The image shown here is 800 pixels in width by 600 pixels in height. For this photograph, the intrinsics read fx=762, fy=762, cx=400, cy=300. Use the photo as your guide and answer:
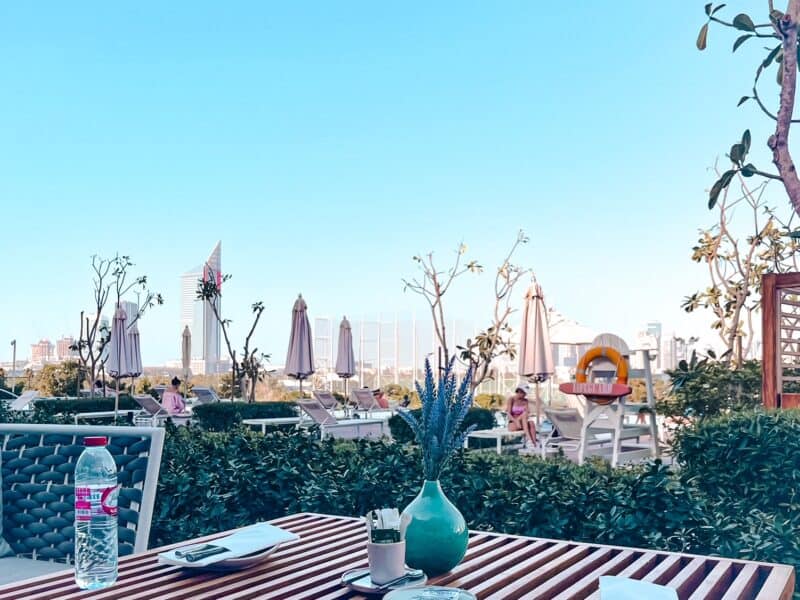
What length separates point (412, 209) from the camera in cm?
2139

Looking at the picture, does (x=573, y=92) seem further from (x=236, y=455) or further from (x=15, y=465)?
(x=15, y=465)

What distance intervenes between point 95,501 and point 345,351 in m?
13.2

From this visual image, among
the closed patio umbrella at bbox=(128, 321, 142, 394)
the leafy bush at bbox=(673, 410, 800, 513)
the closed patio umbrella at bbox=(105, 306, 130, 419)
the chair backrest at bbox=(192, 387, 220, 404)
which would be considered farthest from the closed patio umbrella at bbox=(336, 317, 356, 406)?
the leafy bush at bbox=(673, 410, 800, 513)

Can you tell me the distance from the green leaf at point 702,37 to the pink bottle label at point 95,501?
4.06m

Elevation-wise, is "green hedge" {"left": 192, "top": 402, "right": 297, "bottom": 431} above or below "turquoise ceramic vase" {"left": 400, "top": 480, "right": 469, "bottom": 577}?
below

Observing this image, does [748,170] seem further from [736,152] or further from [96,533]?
[96,533]

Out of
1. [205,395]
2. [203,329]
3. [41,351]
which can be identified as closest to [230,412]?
[205,395]

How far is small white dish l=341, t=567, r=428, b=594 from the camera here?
1.28m

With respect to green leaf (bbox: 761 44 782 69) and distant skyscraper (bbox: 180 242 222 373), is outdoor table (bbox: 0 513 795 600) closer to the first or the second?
green leaf (bbox: 761 44 782 69)

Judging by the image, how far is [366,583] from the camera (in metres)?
1.30

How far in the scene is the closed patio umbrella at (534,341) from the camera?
9.69 meters

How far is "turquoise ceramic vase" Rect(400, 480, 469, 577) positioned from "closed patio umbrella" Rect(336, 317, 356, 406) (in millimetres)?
12947

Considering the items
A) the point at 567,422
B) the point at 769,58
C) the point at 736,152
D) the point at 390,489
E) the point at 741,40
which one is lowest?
the point at 567,422

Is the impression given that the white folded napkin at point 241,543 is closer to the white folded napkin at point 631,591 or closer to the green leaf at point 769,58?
the white folded napkin at point 631,591
